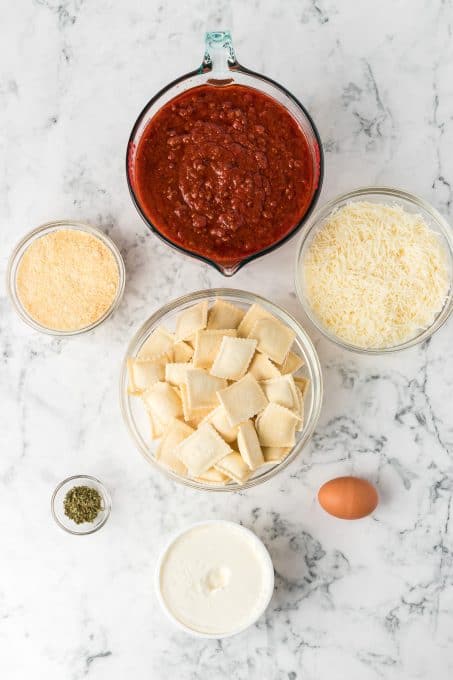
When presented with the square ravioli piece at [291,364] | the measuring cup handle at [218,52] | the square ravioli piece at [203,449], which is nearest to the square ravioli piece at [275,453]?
the square ravioli piece at [203,449]

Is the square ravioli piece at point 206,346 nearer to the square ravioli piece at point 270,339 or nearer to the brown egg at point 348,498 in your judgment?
the square ravioli piece at point 270,339

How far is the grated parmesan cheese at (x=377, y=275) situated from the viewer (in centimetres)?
221

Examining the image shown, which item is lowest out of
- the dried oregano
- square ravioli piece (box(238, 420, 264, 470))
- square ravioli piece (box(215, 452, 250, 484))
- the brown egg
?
the dried oregano

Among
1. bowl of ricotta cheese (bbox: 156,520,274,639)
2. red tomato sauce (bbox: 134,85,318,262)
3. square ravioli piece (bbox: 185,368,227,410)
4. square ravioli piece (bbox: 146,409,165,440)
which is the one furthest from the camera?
bowl of ricotta cheese (bbox: 156,520,274,639)

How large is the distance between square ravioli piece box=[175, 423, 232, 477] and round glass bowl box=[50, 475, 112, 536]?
445mm

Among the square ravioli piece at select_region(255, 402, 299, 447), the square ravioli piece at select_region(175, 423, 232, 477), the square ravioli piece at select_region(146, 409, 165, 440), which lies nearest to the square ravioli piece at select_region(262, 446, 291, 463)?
the square ravioli piece at select_region(255, 402, 299, 447)

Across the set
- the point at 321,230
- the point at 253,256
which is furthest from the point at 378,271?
the point at 253,256

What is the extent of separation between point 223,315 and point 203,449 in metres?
0.44

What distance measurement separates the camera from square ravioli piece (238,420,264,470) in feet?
7.06

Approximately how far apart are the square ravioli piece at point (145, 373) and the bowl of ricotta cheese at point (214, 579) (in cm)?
53

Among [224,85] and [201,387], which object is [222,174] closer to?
[224,85]

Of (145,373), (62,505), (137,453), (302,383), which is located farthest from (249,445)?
(62,505)

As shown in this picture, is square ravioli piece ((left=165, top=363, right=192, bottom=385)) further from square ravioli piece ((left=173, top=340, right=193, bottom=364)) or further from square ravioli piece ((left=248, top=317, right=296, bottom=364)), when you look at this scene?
square ravioli piece ((left=248, top=317, right=296, bottom=364))

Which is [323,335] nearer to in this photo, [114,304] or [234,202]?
[234,202]
